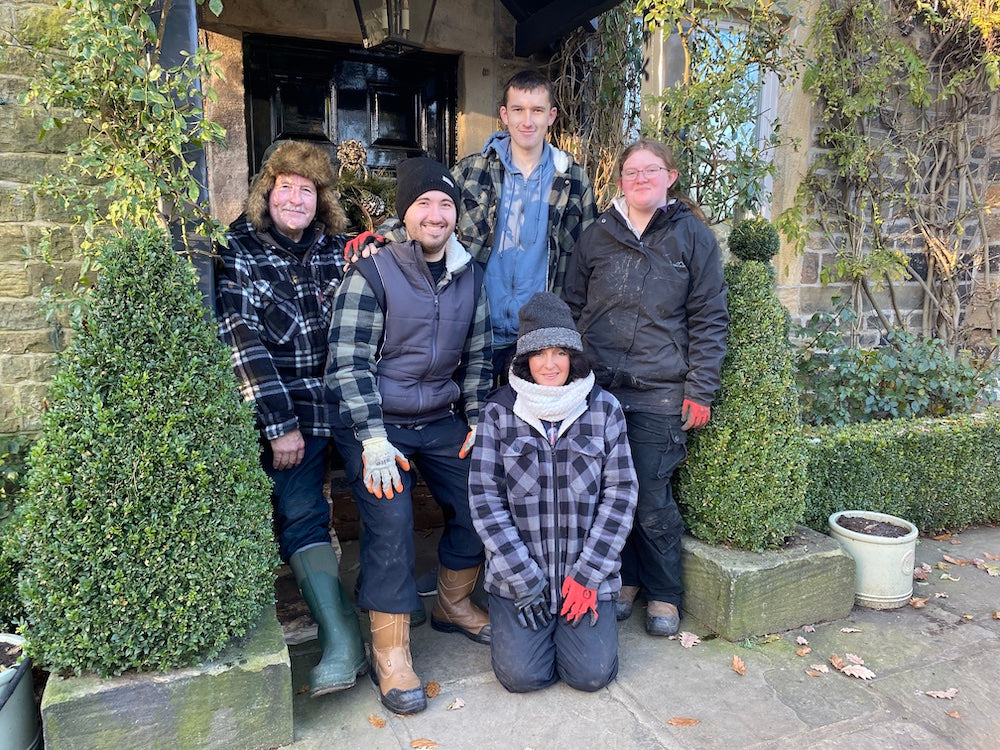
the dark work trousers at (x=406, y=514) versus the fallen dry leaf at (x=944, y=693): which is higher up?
the dark work trousers at (x=406, y=514)

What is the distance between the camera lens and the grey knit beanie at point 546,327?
2.66 metres

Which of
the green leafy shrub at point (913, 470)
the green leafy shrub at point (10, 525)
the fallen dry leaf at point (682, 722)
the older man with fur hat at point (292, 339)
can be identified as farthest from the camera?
the green leafy shrub at point (913, 470)

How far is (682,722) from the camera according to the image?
2.52 metres

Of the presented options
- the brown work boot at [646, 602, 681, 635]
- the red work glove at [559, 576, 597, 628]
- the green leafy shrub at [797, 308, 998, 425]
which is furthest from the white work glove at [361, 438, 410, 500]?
the green leafy shrub at [797, 308, 998, 425]

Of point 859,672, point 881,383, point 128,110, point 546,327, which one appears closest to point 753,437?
point 859,672

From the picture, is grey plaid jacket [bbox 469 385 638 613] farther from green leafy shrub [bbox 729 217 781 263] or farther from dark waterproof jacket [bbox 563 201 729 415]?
green leafy shrub [bbox 729 217 781 263]

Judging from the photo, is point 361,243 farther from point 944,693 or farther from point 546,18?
point 944,693

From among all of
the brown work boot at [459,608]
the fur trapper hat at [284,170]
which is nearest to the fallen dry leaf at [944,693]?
the brown work boot at [459,608]

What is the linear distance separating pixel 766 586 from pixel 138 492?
2.40m

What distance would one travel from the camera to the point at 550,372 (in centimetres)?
271

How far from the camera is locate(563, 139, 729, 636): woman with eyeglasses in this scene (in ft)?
9.96

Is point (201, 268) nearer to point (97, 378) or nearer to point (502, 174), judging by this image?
point (97, 378)

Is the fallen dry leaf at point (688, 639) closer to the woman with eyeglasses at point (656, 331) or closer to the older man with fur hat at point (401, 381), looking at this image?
the woman with eyeglasses at point (656, 331)

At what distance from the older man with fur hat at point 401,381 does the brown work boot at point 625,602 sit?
93 cm
